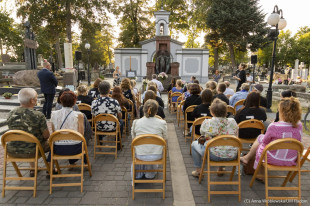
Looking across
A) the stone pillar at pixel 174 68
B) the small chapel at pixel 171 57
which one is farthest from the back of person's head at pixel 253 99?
the small chapel at pixel 171 57

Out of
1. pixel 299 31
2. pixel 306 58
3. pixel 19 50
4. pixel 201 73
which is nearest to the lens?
pixel 201 73

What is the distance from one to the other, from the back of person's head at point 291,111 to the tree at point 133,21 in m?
32.6

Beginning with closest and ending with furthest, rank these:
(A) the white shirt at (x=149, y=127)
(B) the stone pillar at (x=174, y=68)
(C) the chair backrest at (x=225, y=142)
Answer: (C) the chair backrest at (x=225, y=142) → (A) the white shirt at (x=149, y=127) → (B) the stone pillar at (x=174, y=68)

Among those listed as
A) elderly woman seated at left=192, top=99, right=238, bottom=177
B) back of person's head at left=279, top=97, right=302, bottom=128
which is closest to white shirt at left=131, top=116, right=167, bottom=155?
elderly woman seated at left=192, top=99, right=238, bottom=177

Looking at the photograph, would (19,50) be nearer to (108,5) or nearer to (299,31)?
(108,5)

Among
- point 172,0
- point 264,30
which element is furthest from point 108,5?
point 264,30

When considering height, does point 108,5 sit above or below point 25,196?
above

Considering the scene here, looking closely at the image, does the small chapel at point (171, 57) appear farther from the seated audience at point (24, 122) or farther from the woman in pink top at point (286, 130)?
the woman in pink top at point (286, 130)

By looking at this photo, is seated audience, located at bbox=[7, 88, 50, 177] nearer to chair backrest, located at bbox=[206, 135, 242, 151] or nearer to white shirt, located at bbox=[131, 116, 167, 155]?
white shirt, located at bbox=[131, 116, 167, 155]

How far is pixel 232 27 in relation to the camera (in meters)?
28.8

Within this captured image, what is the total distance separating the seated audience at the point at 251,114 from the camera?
4348mm

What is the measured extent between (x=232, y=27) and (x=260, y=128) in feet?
91.7

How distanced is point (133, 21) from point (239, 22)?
1534 cm

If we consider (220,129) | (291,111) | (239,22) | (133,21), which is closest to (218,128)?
(220,129)
